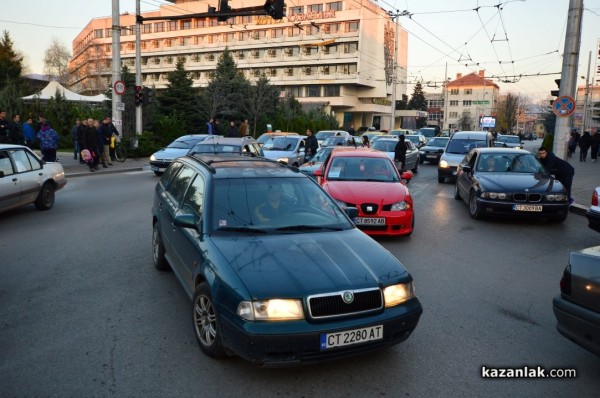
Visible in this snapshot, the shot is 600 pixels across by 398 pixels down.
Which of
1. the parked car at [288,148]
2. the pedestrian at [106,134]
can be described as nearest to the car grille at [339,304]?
the parked car at [288,148]

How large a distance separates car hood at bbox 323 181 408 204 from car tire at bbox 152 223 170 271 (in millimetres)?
3275

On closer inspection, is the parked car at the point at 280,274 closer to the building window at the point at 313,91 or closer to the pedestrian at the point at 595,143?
the pedestrian at the point at 595,143

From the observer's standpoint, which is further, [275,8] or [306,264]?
[275,8]

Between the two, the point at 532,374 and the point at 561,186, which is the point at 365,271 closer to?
the point at 532,374

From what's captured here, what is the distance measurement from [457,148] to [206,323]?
18.0m

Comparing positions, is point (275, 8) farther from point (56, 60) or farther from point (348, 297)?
point (56, 60)

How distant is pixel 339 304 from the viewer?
3.58m

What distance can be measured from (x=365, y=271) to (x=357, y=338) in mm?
563

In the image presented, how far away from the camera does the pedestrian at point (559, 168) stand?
11227 mm

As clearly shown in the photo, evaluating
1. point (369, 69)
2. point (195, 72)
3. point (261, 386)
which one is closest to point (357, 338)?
point (261, 386)

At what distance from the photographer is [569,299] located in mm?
3844

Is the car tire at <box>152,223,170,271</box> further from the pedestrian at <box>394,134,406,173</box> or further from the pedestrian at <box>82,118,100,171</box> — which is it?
the pedestrian at <box>394,134,406,173</box>

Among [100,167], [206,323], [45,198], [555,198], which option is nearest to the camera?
[206,323]

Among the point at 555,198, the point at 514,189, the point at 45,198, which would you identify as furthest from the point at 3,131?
the point at 555,198
